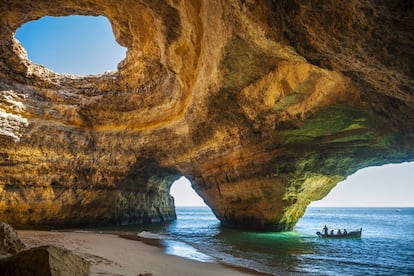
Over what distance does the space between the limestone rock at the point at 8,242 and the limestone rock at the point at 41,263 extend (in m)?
0.97

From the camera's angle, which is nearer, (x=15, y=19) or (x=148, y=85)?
(x=15, y=19)

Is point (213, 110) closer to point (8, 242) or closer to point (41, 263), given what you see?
point (8, 242)

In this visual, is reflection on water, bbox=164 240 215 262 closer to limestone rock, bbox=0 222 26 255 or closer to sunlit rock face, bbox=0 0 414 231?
limestone rock, bbox=0 222 26 255

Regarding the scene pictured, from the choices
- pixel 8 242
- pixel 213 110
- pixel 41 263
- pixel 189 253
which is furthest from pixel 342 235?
pixel 41 263

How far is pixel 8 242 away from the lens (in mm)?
3805

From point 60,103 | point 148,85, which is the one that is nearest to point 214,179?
point 148,85

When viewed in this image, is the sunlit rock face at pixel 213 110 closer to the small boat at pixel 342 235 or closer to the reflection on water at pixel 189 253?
the small boat at pixel 342 235

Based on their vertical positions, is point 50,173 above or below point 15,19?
below

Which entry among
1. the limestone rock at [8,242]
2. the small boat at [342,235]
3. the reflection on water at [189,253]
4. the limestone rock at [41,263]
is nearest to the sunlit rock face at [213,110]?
the small boat at [342,235]

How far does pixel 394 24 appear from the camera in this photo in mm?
3938

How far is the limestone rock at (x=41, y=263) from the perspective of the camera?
2.66 m

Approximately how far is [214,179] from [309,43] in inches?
525

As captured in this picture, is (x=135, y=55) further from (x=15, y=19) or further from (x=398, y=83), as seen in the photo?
(x=398, y=83)

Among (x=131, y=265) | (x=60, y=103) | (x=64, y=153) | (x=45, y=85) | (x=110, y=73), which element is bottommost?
(x=131, y=265)
